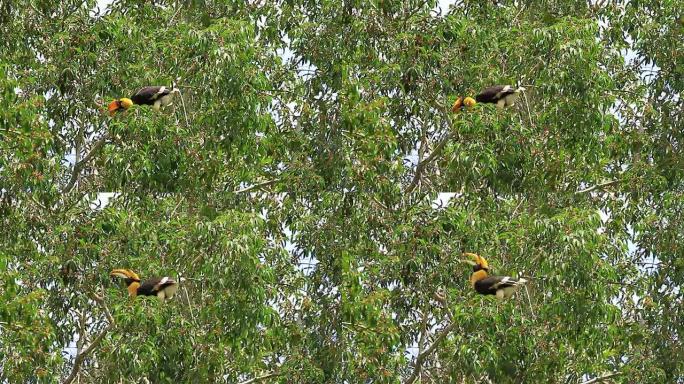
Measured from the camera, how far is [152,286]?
1498 centimetres

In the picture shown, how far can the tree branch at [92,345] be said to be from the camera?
1582 centimetres

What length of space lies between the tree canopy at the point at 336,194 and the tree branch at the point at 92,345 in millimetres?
47

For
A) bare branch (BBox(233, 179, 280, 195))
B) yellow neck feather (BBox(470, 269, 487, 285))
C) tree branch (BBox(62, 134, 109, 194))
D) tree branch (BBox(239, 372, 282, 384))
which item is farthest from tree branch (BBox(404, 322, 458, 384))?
tree branch (BBox(62, 134, 109, 194))

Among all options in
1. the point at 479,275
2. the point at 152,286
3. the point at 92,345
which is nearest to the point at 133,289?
the point at 152,286

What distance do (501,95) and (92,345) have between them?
13.9ft

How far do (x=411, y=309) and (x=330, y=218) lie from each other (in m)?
1.17

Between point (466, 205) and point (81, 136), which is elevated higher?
point (81, 136)

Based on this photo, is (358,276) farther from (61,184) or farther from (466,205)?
(61,184)

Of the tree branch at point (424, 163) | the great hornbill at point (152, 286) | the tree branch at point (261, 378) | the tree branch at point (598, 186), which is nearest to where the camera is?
the great hornbill at point (152, 286)

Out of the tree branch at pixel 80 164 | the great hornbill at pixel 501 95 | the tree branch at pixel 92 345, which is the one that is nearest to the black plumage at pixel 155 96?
the tree branch at pixel 80 164

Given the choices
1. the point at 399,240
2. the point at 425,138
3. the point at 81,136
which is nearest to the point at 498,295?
the point at 399,240

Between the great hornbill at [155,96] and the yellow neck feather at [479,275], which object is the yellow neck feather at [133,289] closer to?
the great hornbill at [155,96]

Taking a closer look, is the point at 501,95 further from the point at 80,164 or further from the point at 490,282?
the point at 80,164

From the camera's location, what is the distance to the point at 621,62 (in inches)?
671
